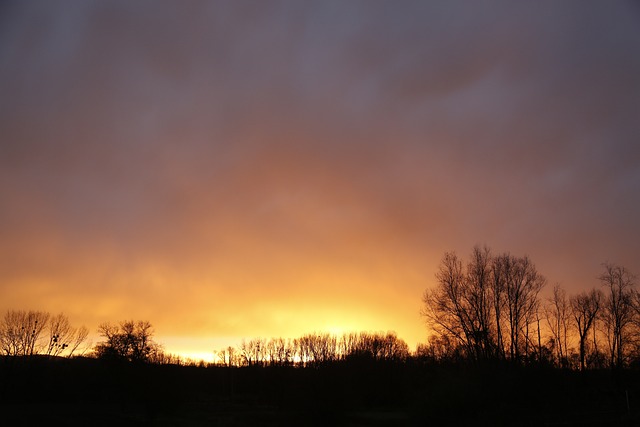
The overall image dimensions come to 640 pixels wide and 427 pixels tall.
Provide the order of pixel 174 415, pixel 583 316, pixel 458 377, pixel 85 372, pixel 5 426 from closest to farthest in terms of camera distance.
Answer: pixel 5 426
pixel 458 377
pixel 174 415
pixel 583 316
pixel 85 372

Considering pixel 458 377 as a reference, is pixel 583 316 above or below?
above

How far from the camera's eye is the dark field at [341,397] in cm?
3753

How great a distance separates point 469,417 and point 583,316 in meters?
38.2

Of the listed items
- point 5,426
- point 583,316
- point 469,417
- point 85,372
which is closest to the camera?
point 5,426

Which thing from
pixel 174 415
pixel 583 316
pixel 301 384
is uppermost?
pixel 583 316

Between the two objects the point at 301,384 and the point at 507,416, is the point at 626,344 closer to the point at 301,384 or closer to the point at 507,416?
the point at 507,416

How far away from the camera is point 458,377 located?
40.3m

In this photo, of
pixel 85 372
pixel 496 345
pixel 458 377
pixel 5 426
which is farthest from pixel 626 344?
pixel 85 372

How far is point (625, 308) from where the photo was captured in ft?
210

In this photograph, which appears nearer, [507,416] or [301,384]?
[507,416]

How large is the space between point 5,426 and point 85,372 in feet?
132

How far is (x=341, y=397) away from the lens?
3850 centimetres

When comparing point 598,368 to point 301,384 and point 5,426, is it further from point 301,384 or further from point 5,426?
point 5,426

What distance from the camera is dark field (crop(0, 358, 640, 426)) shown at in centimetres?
3753
